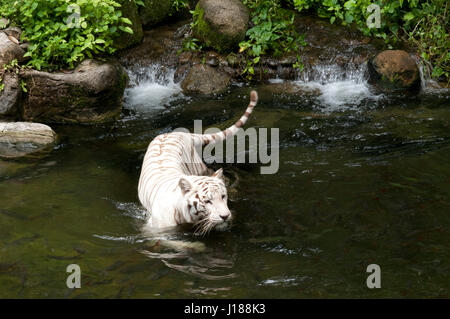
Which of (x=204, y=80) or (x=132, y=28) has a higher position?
(x=132, y=28)

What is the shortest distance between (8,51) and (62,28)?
0.80 metres

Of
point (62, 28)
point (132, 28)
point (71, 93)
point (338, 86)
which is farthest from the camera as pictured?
point (132, 28)

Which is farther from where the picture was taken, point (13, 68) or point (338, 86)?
point (338, 86)

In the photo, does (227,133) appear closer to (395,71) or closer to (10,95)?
(10,95)

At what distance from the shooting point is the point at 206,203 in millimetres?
4391

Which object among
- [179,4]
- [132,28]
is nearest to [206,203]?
[132,28]

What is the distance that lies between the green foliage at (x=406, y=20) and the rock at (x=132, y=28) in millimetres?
2702

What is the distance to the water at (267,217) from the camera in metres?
3.92

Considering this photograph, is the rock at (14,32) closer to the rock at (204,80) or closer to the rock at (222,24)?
the rock at (204,80)
